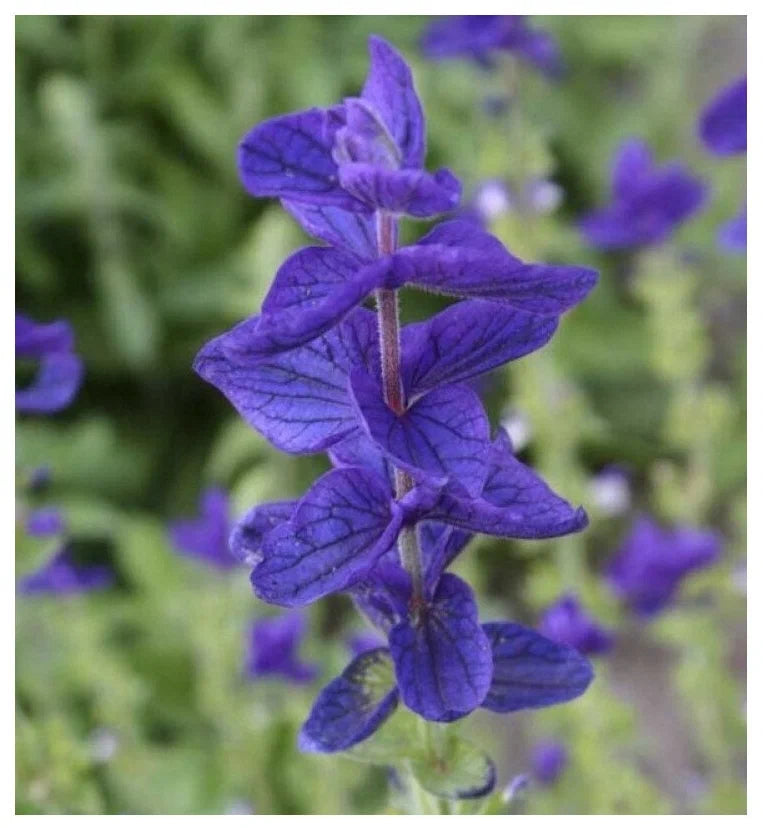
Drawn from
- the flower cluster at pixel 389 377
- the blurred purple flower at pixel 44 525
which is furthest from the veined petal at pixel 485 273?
the blurred purple flower at pixel 44 525

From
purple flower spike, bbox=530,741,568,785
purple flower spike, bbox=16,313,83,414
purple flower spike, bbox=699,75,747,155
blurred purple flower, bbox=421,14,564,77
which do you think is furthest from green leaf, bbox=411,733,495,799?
blurred purple flower, bbox=421,14,564,77

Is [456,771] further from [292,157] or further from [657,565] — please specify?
[657,565]

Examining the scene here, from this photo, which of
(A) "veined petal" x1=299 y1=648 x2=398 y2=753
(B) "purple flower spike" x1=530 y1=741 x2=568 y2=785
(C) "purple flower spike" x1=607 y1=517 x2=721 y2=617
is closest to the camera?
(A) "veined petal" x1=299 y1=648 x2=398 y2=753

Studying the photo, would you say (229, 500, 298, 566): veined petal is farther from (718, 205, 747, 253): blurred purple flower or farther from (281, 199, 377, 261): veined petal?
(718, 205, 747, 253): blurred purple flower

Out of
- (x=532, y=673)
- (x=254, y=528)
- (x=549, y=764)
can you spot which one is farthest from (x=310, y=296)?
(x=549, y=764)

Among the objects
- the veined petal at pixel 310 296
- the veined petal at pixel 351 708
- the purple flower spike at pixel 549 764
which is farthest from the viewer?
the purple flower spike at pixel 549 764

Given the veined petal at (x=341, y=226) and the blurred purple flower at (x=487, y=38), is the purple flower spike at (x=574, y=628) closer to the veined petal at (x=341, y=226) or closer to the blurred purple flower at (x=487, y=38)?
the veined petal at (x=341, y=226)
